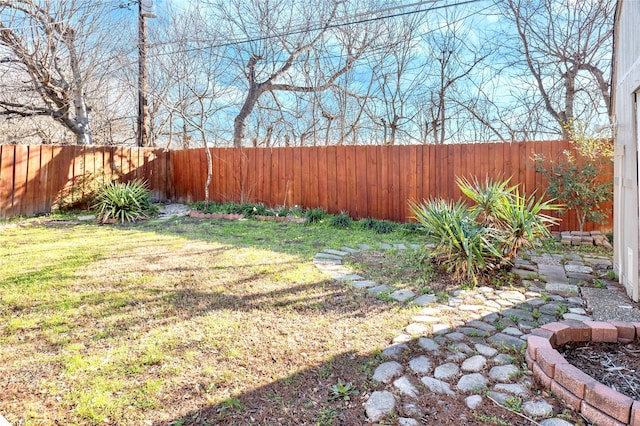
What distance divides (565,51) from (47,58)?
999 centimetres

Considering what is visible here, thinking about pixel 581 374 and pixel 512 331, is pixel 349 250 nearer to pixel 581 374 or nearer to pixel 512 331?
pixel 512 331

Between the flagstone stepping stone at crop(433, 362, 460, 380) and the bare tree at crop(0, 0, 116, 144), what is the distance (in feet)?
26.5

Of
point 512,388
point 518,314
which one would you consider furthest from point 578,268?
point 512,388

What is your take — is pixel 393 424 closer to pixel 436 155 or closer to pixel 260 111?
pixel 436 155

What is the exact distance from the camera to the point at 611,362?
6.29 ft

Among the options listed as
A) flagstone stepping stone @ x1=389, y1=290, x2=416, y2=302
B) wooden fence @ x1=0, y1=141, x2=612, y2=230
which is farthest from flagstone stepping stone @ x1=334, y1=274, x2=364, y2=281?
wooden fence @ x1=0, y1=141, x2=612, y2=230

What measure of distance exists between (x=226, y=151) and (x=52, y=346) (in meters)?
6.73

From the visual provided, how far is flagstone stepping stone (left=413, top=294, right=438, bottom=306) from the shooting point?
9.35 feet

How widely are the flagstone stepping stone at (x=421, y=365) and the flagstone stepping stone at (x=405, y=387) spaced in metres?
0.10

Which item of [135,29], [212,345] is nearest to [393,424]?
[212,345]

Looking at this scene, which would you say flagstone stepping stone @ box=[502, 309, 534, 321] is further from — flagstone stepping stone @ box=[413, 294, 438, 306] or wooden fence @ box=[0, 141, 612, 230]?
wooden fence @ box=[0, 141, 612, 230]

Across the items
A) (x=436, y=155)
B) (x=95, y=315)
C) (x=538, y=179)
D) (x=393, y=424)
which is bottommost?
(x=393, y=424)

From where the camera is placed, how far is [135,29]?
8.92 m

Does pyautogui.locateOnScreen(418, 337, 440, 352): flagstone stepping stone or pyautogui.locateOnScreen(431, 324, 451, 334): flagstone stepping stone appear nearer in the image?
pyautogui.locateOnScreen(418, 337, 440, 352): flagstone stepping stone
